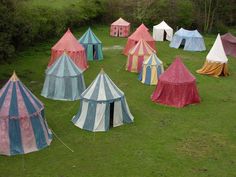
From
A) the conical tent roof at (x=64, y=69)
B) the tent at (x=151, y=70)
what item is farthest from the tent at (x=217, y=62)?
the conical tent roof at (x=64, y=69)

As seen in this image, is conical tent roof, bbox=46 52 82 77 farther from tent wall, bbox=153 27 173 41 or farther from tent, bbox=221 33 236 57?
tent wall, bbox=153 27 173 41

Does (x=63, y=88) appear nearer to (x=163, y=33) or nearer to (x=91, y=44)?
(x=91, y=44)

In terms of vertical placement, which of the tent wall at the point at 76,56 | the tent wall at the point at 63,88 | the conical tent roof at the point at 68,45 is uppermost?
the conical tent roof at the point at 68,45

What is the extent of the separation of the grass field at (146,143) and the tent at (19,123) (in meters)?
0.42

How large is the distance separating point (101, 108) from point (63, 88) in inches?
190

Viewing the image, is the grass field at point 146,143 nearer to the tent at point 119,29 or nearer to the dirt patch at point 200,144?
the dirt patch at point 200,144

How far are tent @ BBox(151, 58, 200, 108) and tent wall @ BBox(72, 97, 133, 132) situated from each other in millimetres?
4084

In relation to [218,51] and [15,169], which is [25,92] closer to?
[15,169]

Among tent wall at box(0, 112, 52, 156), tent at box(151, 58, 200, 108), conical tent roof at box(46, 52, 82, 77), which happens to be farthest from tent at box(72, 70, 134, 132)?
conical tent roof at box(46, 52, 82, 77)

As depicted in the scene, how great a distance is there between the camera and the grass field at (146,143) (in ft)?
49.4

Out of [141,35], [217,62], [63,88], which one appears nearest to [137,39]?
[141,35]

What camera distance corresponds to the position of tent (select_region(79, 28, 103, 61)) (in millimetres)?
30828

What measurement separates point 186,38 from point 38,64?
14.6 meters

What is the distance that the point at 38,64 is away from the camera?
29.6 metres
